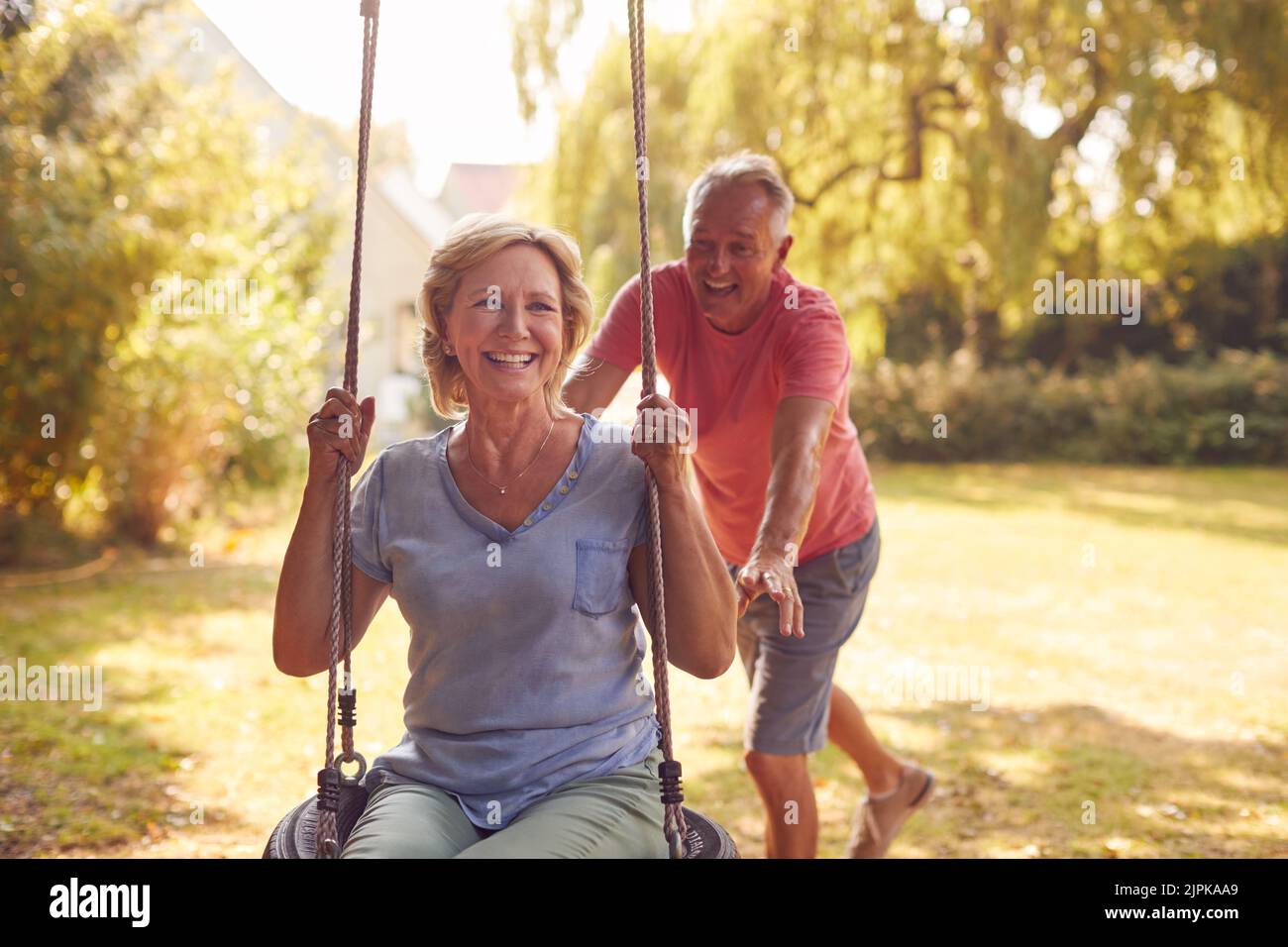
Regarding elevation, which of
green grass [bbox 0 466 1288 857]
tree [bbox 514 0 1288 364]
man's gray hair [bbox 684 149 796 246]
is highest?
tree [bbox 514 0 1288 364]

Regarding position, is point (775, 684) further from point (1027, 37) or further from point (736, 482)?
point (1027, 37)

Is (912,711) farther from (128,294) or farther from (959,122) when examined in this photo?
(959,122)

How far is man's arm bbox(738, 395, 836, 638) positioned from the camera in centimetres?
239

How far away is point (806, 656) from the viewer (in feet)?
10.9

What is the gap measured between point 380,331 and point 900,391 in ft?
25.5

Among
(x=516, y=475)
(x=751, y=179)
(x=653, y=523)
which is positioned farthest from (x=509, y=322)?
(x=751, y=179)

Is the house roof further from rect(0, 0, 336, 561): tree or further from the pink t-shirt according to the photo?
the pink t-shirt

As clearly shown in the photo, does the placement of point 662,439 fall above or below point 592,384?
below

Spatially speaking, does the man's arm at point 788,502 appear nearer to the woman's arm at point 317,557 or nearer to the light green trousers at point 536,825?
the light green trousers at point 536,825

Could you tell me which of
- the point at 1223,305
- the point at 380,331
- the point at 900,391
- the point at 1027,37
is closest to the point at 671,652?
the point at 1027,37

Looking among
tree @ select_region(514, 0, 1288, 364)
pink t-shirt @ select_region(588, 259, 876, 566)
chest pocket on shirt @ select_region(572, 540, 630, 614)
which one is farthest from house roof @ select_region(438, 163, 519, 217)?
chest pocket on shirt @ select_region(572, 540, 630, 614)

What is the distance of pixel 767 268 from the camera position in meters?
3.14

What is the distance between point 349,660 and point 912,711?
173 inches

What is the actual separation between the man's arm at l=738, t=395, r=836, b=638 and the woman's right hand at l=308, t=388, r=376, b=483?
757 mm
